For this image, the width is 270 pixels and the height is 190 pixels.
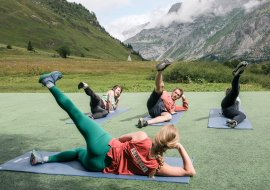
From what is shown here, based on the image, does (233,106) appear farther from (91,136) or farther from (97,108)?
(91,136)

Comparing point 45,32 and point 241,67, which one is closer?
point 241,67

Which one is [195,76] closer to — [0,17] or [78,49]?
[78,49]

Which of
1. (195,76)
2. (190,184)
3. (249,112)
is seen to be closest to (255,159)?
(190,184)

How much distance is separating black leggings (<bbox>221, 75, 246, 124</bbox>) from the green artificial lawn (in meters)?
0.38

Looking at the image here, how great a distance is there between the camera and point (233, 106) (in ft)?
20.6

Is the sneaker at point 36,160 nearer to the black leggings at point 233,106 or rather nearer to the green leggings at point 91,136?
the green leggings at point 91,136

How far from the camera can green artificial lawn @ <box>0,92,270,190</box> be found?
2953 millimetres

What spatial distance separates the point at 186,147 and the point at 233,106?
2614 mm

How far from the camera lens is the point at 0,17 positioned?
4934 inches

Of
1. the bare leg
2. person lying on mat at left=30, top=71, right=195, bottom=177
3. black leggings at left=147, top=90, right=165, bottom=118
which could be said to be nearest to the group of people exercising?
person lying on mat at left=30, top=71, right=195, bottom=177

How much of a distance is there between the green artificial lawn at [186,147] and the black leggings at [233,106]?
377mm

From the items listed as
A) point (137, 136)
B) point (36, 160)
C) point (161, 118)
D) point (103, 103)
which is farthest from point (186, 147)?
point (103, 103)

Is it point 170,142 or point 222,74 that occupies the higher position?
point 222,74

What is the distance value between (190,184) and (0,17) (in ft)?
485
